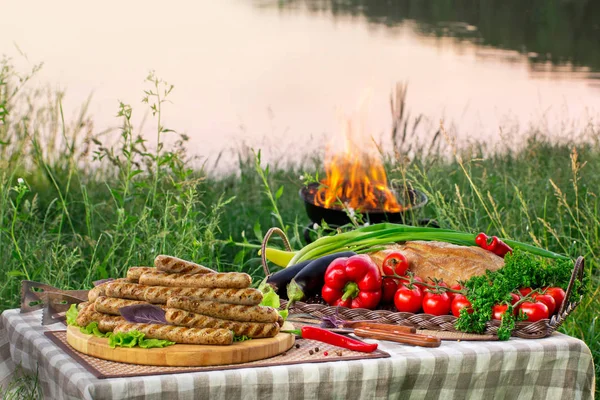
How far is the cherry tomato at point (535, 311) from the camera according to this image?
3350 mm

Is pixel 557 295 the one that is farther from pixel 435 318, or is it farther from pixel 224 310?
pixel 224 310

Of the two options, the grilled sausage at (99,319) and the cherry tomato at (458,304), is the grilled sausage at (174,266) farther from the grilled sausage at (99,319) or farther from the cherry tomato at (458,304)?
the cherry tomato at (458,304)

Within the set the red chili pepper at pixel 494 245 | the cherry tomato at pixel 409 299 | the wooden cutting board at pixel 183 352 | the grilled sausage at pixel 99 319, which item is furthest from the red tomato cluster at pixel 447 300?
the grilled sausage at pixel 99 319

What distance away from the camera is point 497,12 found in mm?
14914

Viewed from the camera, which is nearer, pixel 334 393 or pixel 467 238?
pixel 334 393

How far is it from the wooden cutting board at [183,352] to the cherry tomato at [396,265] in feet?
3.09

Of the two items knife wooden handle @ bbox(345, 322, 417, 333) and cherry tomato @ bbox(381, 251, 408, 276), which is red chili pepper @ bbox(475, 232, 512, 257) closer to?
cherry tomato @ bbox(381, 251, 408, 276)

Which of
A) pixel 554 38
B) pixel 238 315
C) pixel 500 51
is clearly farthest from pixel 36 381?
pixel 554 38

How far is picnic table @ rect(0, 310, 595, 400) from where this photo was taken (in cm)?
262

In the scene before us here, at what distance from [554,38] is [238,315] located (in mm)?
12355

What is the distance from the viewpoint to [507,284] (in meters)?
3.44

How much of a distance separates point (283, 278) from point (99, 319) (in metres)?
1.04

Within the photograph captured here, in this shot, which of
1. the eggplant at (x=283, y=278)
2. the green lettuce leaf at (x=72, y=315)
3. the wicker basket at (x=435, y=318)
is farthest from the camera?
the eggplant at (x=283, y=278)

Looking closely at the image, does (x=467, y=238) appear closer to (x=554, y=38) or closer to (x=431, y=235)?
(x=431, y=235)
